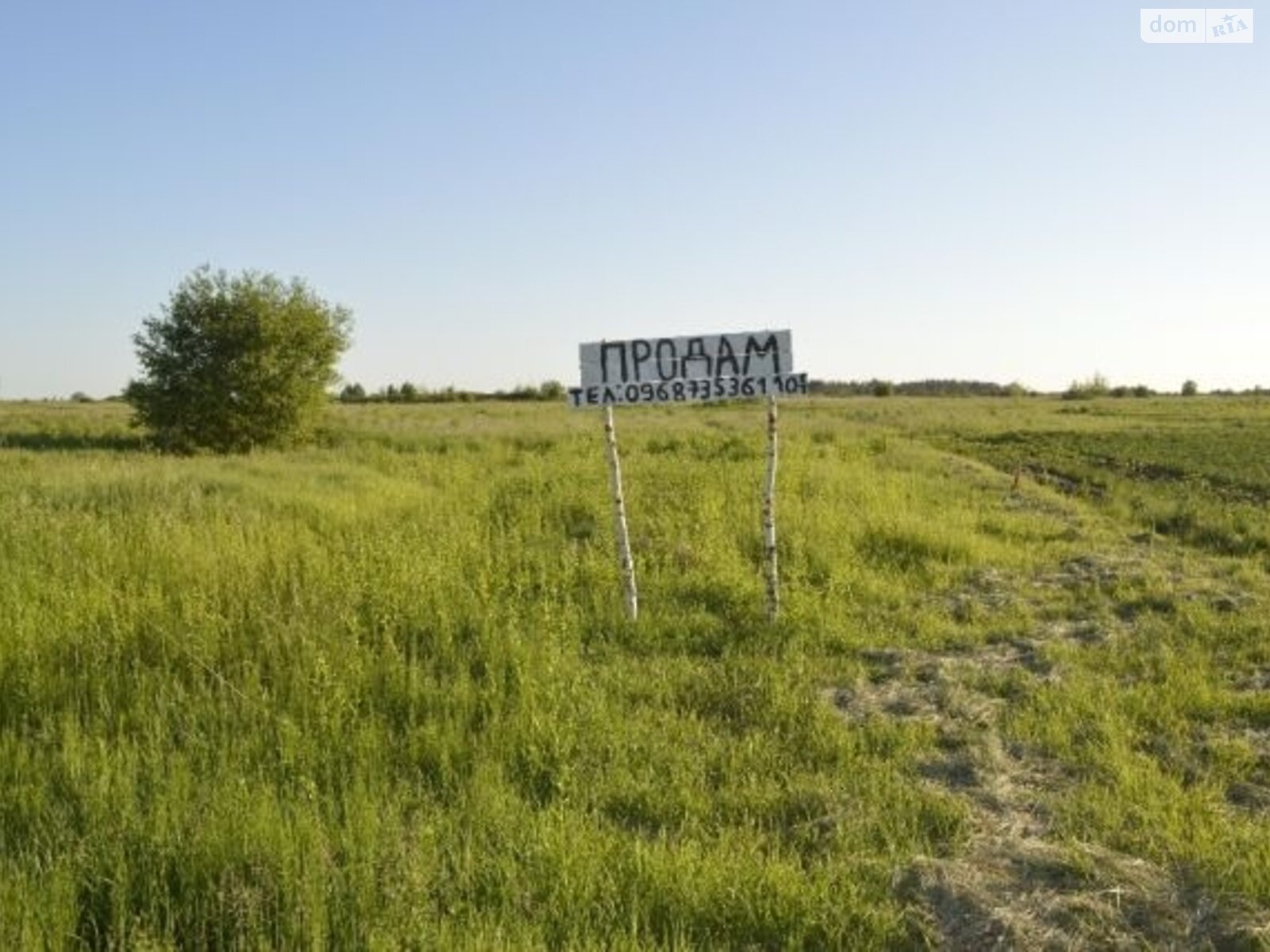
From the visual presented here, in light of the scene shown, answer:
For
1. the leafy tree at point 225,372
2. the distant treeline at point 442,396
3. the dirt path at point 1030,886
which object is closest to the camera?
the dirt path at point 1030,886

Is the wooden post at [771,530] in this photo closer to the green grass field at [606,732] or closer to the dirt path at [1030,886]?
the green grass field at [606,732]

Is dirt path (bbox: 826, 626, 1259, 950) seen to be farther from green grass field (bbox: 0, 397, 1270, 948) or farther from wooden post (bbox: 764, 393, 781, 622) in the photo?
wooden post (bbox: 764, 393, 781, 622)

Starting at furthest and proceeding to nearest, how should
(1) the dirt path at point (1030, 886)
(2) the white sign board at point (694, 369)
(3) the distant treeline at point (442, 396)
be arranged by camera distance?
1. (3) the distant treeline at point (442, 396)
2. (2) the white sign board at point (694, 369)
3. (1) the dirt path at point (1030, 886)

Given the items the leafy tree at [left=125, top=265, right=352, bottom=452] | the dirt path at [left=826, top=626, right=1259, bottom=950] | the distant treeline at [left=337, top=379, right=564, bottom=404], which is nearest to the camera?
the dirt path at [left=826, top=626, right=1259, bottom=950]

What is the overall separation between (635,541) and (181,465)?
10.4 m

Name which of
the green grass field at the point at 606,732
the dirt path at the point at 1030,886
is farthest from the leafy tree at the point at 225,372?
the dirt path at the point at 1030,886

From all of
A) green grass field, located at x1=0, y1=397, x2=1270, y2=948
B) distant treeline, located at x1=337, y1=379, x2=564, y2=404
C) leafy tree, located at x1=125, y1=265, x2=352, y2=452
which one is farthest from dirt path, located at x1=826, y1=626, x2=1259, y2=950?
distant treeline, located at x1=337, y1=379, x2=564, y2=404

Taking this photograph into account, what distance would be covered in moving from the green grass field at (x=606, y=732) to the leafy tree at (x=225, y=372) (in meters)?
20.5

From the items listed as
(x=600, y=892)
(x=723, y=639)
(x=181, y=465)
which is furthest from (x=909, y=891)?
(x=181, y=465)

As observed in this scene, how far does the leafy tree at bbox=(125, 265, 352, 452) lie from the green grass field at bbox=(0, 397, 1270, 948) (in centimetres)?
2050

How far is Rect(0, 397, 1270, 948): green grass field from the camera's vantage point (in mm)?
3660

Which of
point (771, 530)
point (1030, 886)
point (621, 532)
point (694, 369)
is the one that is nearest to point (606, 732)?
point (1030, 886)

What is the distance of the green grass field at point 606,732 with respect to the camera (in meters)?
3.66

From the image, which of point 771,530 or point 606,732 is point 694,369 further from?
point 606,732
